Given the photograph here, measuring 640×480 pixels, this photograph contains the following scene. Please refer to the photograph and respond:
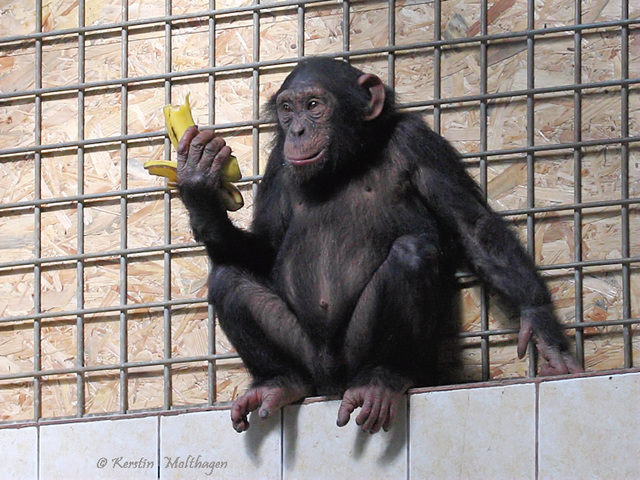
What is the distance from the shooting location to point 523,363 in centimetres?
443

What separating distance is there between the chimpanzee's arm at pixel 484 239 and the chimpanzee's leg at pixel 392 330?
0.54 ft

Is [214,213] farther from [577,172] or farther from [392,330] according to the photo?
[577,172]

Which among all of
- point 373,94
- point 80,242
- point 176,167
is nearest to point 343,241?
point 373,94

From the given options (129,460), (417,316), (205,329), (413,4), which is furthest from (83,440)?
(413,4)

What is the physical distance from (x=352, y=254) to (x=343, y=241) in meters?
0.06

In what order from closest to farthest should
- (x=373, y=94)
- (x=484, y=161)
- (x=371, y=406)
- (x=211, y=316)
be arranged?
1. (x=371, y=406)
2. (x=373, y=94)
3. (x=484, y=161)
4. (x=211, y=316)

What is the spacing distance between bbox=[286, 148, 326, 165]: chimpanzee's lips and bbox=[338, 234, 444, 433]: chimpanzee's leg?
41 centimetres

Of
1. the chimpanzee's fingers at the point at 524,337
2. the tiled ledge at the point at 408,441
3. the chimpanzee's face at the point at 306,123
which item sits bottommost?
the tiled ledge at the point at 408,441

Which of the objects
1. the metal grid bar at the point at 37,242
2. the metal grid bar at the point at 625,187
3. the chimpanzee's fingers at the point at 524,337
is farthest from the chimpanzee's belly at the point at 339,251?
the metal grid bar at the point at 37,242

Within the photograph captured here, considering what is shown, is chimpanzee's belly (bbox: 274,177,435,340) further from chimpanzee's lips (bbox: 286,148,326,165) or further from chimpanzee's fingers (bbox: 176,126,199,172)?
chimpanzee's fingers (bbox: 176,126,199,172)

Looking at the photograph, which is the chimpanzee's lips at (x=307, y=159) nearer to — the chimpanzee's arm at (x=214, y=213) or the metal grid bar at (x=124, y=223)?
the chimpanzee's arm at (x=214, y=213)

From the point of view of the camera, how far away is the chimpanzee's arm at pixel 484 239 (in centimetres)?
411

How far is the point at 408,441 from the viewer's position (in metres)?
4.12

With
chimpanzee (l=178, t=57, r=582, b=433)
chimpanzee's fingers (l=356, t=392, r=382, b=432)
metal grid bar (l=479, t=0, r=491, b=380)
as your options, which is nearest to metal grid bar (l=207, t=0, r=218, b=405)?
chimpanzee (l=178, t=57, r=582, b=433)
